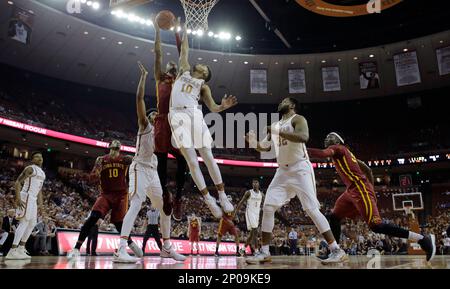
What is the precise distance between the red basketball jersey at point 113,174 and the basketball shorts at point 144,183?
0.84m

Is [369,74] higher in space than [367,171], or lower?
higher

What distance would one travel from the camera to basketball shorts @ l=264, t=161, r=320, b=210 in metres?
4.92

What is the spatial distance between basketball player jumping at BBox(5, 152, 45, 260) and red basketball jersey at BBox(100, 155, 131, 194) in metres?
1.89

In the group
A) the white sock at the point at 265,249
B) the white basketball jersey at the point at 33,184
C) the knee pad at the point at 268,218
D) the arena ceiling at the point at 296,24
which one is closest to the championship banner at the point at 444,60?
the arena ceiling at the point at 296,24

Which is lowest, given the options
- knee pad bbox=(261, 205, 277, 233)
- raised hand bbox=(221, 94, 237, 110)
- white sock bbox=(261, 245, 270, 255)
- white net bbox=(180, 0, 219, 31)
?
white sock bbox=(261, 245, 270, 255)

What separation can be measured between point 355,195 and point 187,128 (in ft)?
9.14

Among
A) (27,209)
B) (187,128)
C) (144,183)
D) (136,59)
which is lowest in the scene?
(27,209)

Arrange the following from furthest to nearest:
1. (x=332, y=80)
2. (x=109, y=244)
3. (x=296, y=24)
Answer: (x=296, y=24)
(x=332, y=80)
(x=109, y=244)

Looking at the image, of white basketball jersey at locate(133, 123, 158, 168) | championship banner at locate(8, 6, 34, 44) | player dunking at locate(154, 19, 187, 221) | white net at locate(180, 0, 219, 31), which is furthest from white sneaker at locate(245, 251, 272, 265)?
championship banner at locate(8, 6, 34, 44)

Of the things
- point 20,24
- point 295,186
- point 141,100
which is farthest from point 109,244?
point 20,24

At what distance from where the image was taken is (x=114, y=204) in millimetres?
6094

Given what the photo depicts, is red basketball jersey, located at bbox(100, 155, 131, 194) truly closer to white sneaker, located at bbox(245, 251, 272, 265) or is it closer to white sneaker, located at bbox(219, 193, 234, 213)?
white sneaker, located at bbox(219, 193, 234, 213)

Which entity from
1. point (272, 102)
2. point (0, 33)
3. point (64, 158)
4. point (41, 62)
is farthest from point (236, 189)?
point (0, 33)

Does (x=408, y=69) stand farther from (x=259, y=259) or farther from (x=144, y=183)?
(x=144, y=183)
